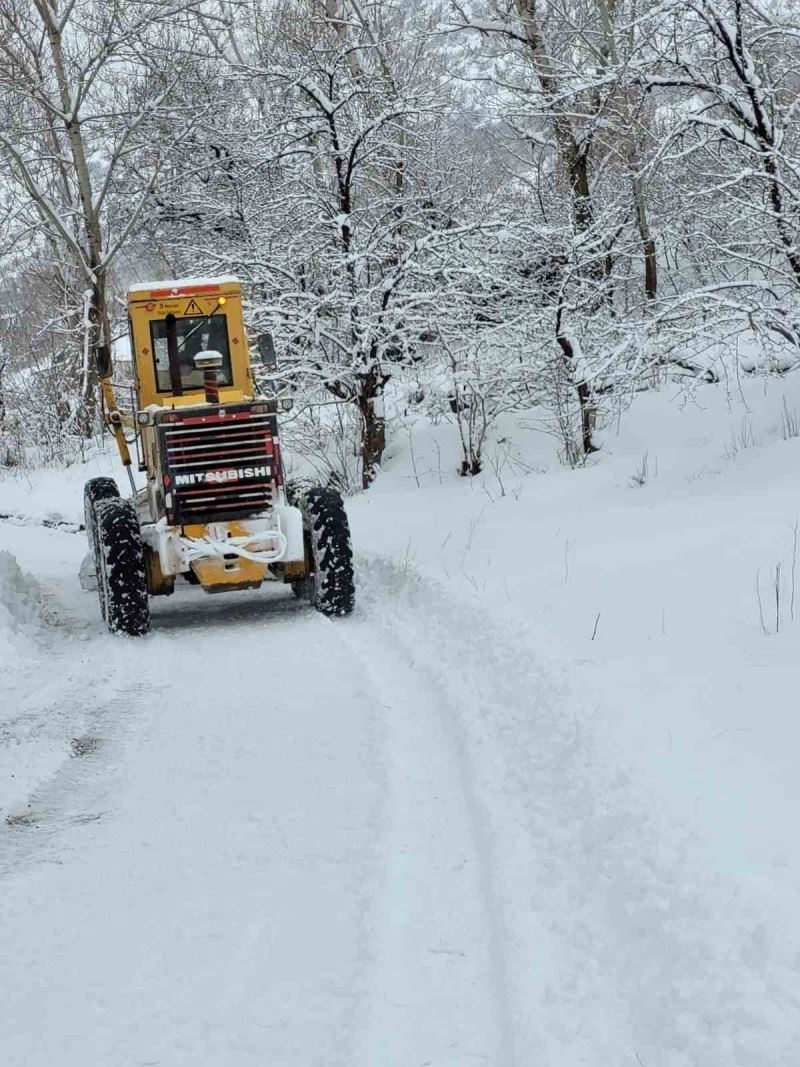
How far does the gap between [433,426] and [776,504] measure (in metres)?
8.74

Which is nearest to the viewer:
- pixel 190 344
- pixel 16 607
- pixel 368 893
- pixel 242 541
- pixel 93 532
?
pixel 368 893

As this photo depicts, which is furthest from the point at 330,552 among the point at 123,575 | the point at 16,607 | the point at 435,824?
the point at 435,824

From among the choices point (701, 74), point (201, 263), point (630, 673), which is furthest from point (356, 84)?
point (630, 673)

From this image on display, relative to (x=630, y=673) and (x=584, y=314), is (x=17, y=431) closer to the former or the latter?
(x=584, y=314)

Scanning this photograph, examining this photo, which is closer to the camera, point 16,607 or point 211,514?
point 211,514

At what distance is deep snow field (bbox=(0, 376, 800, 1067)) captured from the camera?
128 inches

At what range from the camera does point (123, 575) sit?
908 cm

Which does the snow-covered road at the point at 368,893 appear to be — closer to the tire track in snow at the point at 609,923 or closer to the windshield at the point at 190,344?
the tire track in snow at the point at 609,923

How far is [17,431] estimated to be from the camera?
25.8 m

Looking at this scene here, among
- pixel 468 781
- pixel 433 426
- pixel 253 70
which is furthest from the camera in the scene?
pixel 433 426

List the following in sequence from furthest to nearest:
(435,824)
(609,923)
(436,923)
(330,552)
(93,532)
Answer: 1. (93,532)
2. (330,552)
3. (435,824)
4. (436,923)
5. (609,923)

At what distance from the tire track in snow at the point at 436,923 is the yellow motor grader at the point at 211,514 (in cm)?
355

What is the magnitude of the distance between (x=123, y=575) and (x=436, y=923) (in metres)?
5.79

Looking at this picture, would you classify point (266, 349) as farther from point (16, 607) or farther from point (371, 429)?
point (371, 429)
